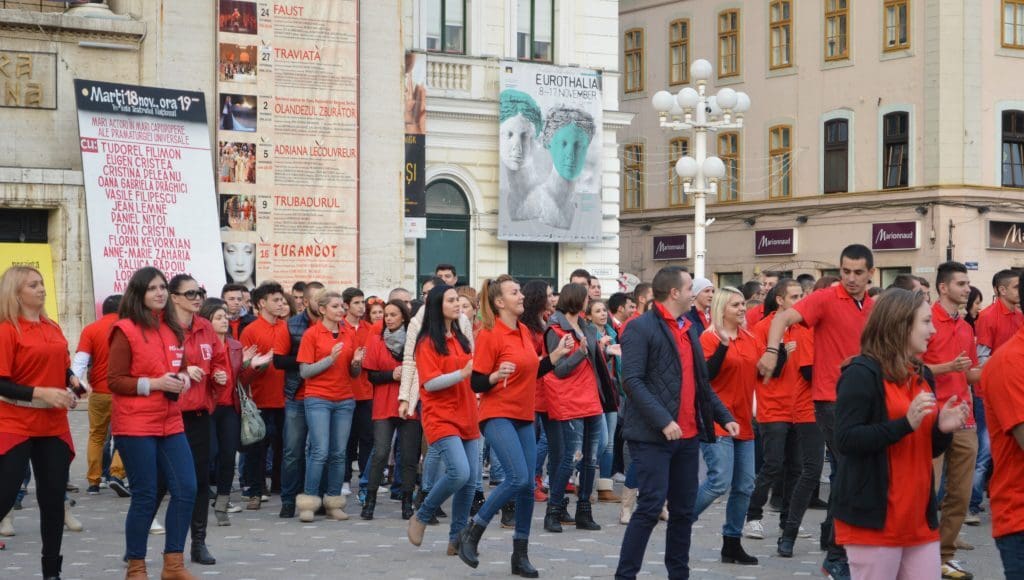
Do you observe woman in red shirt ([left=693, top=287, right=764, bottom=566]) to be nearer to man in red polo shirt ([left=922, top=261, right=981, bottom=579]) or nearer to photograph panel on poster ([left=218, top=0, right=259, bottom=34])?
man in red polo shirt ([left=922, top=261, right=981, bottom=579])

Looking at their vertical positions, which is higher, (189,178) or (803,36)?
(803,36)

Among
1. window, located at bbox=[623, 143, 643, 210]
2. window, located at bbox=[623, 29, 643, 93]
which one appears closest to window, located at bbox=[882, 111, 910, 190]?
window, located at bbox=[623, 143, 643, 210]

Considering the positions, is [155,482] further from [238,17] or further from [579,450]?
[238,17]

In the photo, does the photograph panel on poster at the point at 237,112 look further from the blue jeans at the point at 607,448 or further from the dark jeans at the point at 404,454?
the dark jeans at the point at 404,454

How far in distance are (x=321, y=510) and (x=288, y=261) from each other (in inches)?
498

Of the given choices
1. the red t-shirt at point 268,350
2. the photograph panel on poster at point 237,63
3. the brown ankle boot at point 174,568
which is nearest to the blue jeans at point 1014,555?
the brown ankle boot at point 174,568

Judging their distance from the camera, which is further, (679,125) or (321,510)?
(679,125)

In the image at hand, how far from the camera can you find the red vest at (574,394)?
501 inches

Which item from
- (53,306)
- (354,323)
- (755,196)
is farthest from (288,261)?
(755,196)

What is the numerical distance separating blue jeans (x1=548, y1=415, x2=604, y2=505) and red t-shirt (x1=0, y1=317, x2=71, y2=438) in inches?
171

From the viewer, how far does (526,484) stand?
10.4 meters

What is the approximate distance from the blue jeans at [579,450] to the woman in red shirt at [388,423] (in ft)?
4.74

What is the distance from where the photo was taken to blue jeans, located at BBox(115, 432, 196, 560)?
9320 millimetres

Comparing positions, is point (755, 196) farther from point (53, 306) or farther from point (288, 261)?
point (53, 306)
